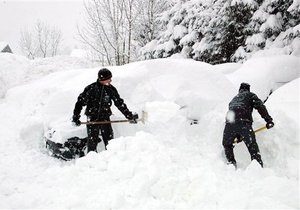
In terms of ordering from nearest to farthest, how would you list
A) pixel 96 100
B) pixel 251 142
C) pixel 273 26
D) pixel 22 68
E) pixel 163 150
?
pixel 163 150 < pixel 251 142 < pixel 96 100 < pixel 273 26 < pixel 22 68

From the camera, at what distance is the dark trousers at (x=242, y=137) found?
4.42 metres

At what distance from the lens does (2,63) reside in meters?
12.7

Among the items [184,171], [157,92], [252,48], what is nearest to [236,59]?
[252,48]

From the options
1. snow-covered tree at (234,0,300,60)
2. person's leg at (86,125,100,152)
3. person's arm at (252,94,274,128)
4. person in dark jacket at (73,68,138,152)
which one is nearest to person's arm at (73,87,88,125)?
person in dark jacket at (73,68,138,152)

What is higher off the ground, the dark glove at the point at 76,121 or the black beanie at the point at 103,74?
the black beanie at the point at 103,74

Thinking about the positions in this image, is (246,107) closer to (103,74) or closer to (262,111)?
(262,111)

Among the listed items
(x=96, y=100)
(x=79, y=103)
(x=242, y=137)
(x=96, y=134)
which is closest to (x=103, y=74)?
(x=96, y=100)

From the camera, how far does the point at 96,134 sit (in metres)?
5.06

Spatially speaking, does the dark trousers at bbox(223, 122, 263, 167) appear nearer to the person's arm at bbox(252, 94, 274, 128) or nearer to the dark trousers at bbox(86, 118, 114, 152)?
the person's arm at bbox(252, 94, 274, 128)

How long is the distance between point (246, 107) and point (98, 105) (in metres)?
2.33

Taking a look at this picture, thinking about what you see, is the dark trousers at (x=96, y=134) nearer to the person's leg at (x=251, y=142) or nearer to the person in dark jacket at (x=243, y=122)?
the person in dark jacket at (x=243, y=122)

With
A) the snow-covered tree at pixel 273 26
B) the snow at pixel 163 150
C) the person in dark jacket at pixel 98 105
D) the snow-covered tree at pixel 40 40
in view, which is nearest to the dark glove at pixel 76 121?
the person in dark jacket at pixel 98 105

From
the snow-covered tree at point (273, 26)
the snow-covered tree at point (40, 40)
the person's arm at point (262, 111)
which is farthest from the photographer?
the snow-covered tree at point (40, 40)

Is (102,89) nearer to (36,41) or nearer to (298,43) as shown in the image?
(298,43)
